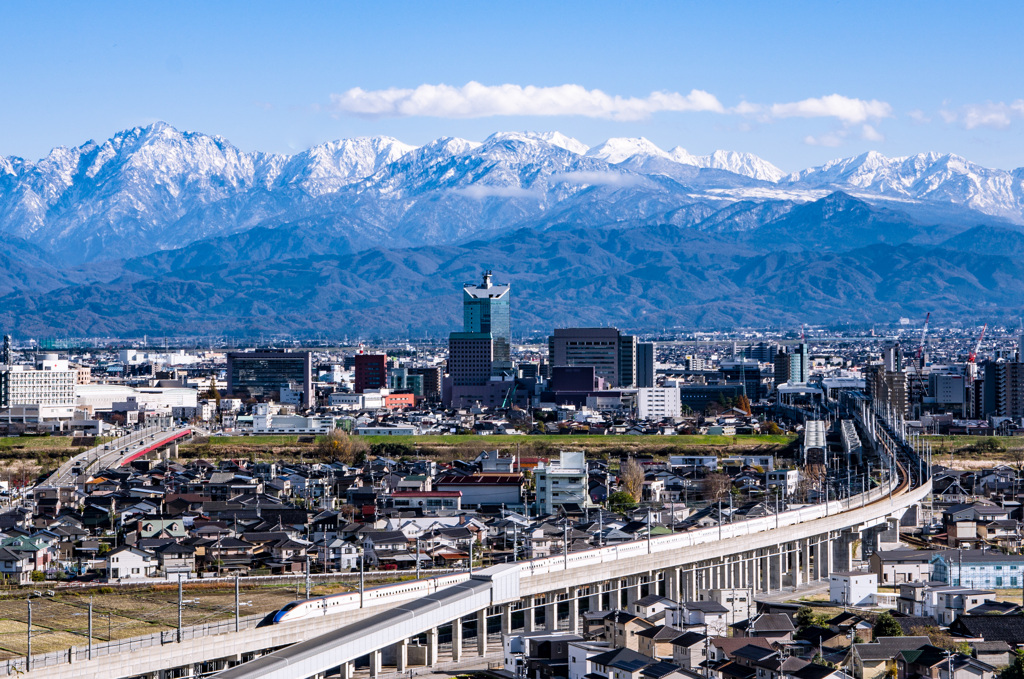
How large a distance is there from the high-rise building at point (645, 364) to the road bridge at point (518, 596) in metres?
61.6

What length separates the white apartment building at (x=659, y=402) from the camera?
3127 inches

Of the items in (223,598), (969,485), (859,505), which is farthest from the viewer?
(969,485)

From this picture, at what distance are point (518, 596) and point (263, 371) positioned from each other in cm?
7672

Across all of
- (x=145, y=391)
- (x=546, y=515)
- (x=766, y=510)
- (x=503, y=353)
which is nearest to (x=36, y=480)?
(x=546, y=515)

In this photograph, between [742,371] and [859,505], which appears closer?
[859,505]

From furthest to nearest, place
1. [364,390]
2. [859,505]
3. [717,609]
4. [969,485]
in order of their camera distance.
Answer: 1. [364,390]
2. [969,485]
3. [859,505]
4. [717,609]

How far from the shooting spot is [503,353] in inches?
4119

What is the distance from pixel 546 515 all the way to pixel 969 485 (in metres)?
13.4

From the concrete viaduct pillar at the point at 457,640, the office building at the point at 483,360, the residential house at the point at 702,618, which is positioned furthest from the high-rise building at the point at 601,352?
the concrete viaduct pillar at the point at 457,640

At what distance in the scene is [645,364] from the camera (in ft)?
328

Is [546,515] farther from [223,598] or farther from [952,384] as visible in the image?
[952,384]

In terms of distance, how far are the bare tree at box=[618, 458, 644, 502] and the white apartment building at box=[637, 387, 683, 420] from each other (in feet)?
108

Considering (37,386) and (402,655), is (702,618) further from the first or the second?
(37,386)

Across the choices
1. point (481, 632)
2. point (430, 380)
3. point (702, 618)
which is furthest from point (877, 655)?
point (430, 380)
